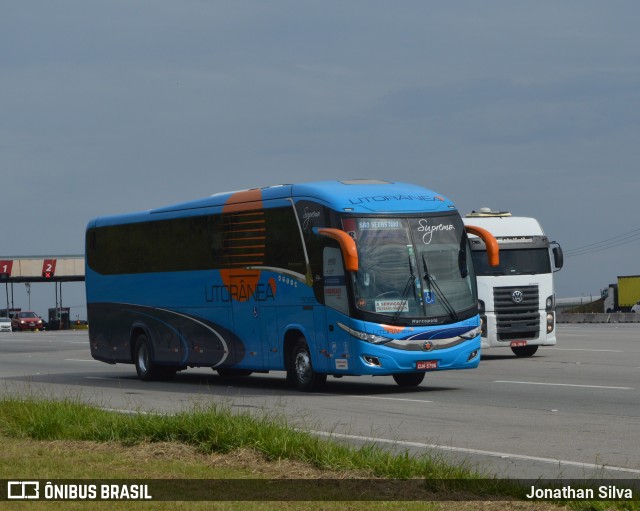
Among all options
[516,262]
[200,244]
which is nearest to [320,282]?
[200,244]

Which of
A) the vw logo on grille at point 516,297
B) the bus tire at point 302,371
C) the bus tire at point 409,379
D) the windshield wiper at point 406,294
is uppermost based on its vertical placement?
the windshield wiper at point 406,294

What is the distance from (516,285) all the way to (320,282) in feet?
33.2

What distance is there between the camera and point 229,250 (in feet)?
77.0

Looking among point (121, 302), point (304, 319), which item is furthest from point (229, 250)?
point (121, 302)

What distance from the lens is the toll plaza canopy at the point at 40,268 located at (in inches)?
3738

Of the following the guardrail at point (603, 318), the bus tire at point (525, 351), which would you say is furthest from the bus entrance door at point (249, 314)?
the guardrail at point (603, 318)

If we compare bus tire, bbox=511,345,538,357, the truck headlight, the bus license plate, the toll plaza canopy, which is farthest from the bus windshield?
the toll plaza canopy

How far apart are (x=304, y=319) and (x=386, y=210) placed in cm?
233

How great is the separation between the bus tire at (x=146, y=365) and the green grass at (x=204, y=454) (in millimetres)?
11525

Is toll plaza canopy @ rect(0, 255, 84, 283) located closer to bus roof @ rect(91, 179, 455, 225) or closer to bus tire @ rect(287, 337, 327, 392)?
bus roof @ rect(91, 179, 455, 225)

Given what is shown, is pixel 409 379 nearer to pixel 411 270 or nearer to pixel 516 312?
pixel 411 270

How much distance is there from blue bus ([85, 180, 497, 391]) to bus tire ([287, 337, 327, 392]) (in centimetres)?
3

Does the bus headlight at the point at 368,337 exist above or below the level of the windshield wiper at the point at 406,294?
below

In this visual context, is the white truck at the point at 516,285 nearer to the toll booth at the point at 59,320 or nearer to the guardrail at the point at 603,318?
the guardrail at the point at 603,318
